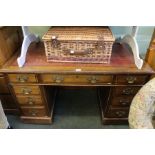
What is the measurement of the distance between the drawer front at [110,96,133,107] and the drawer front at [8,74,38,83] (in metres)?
0.64

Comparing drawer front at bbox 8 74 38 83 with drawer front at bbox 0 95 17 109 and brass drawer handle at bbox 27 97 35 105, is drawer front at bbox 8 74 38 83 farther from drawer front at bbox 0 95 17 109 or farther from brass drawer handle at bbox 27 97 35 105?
drawer front at bbox 0 95 17 109

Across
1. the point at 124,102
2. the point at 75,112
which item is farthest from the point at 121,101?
the point at 75,112

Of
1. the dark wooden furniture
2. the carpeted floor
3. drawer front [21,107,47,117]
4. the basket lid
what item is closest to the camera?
the basket lid

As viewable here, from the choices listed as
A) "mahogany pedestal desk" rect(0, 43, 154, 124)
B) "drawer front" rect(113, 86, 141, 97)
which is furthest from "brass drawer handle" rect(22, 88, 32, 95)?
"drawer front" rect(113, 86, 141, 97)

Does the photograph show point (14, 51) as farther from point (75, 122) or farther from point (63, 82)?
point (75, 122)

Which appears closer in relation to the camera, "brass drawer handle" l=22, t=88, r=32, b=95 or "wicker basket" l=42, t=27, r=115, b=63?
"wicker basket" l=42, t=27, r=115, b=63

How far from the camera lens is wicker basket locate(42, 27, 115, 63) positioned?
1.03 m

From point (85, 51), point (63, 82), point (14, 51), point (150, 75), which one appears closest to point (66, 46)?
point (85, 51)

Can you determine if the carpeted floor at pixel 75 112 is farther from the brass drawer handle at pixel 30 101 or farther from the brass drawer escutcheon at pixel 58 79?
the brass drawer escutcheon at pixel 58 79

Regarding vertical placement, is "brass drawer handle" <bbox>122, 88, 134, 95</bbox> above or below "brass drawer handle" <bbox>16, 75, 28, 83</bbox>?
below

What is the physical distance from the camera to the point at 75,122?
5.02 ft

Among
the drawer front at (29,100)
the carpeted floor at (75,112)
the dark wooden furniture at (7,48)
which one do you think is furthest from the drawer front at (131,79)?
the dark wooden furniture at (7,48)

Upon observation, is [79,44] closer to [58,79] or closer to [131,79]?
[58,79]

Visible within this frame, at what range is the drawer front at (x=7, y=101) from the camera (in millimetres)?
1418
